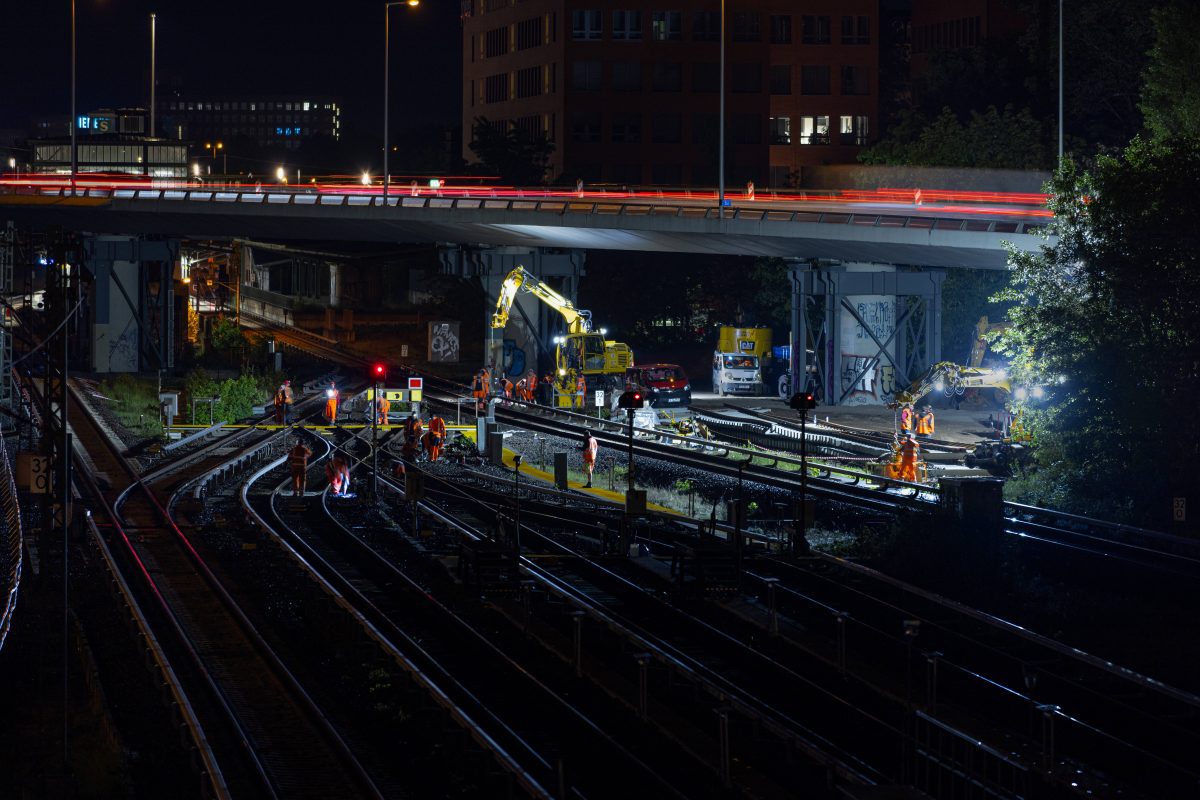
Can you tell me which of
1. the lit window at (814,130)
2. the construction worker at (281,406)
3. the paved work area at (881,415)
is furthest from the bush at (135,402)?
the lit window at (814,130)

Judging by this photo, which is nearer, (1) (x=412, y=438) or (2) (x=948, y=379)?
(1) (x=412, y=438)

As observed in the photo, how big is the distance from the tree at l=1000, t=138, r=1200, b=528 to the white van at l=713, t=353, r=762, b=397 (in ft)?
90.5

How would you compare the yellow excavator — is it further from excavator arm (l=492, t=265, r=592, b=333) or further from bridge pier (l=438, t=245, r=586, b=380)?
bridge pier (l=438, t=245, r=586, b=380)

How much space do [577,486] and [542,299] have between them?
708 inches

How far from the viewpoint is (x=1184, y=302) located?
3294 cm

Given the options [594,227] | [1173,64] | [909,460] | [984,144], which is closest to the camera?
[909,460]

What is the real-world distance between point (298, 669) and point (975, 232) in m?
31.7

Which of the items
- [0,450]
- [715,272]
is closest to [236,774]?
[0,450]

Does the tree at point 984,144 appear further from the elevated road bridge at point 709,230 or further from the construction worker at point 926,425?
the construction worker at point 926,425

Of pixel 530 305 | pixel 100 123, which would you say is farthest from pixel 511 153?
pixel 100 123

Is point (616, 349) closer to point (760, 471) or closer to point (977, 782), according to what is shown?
point (760, 471)

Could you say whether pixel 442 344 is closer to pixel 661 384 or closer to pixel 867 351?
pixel 867 351

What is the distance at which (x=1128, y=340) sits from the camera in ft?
109

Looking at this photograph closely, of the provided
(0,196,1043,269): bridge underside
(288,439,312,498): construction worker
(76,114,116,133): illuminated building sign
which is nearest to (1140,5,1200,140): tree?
Answer: (0,196,1043,269): bridge underside
